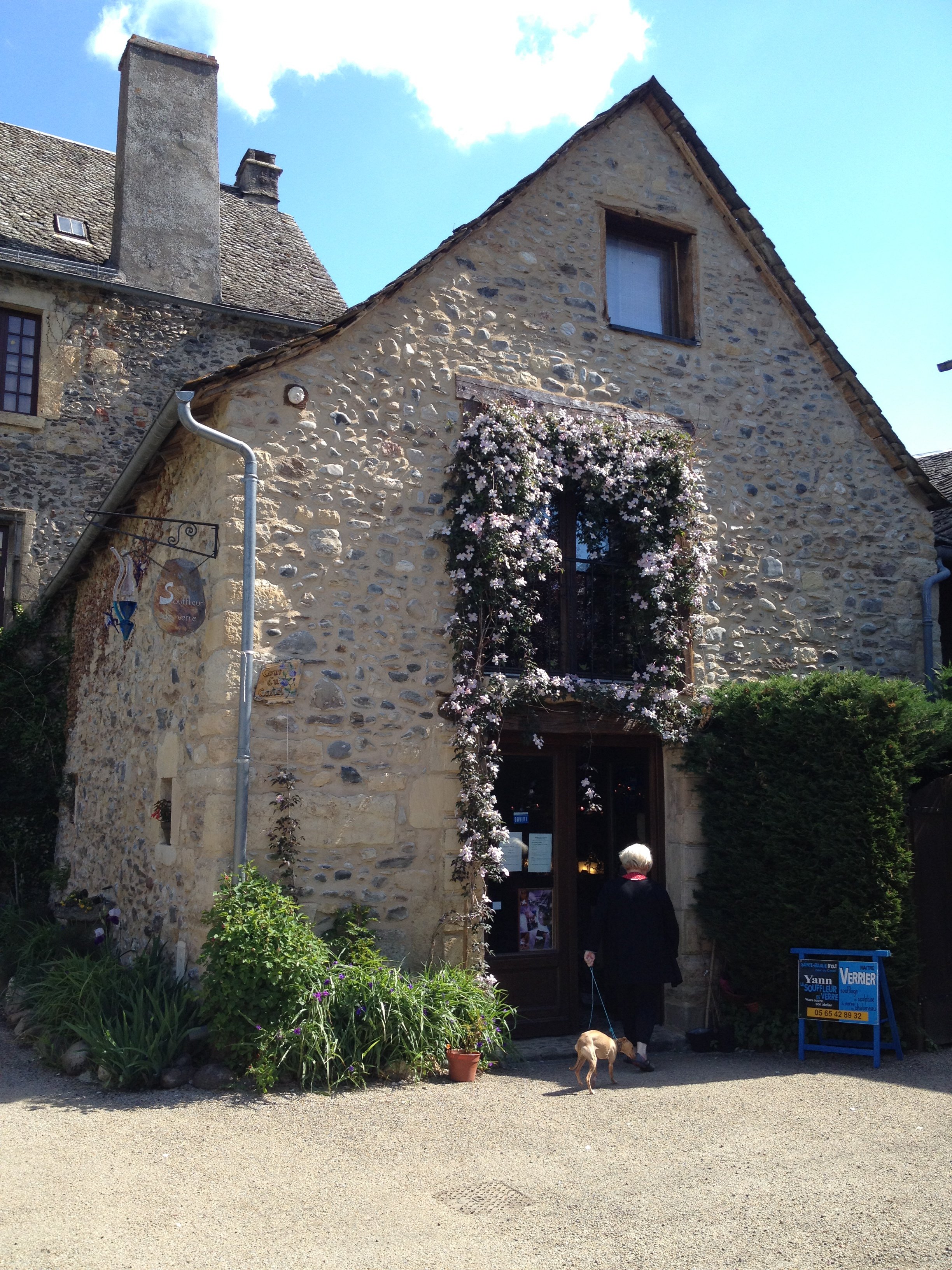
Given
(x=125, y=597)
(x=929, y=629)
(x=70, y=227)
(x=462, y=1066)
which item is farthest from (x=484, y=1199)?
(x=70, y=227)

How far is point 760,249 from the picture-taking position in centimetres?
959

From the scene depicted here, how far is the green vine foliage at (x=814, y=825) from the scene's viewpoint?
7.21 metres

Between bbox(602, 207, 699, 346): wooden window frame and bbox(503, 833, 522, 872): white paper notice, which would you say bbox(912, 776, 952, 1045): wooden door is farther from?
bbox(602, 207, 699, 346): wooden window frame

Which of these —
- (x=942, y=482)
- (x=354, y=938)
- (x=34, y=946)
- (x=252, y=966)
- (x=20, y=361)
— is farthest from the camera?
(x=942, y=482)

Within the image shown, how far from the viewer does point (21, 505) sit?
1198cm

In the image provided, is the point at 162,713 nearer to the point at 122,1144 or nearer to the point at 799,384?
the point at 122,1144

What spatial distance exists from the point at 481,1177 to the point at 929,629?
696 cm

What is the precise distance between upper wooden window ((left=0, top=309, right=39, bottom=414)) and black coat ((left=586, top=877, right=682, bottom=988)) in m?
8.90

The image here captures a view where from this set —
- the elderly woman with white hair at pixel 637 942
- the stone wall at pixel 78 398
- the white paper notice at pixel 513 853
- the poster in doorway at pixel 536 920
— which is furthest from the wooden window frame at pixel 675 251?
the stone wall at pixel 78 398

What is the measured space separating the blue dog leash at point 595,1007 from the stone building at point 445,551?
20cm

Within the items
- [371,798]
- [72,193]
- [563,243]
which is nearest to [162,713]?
[371,798]

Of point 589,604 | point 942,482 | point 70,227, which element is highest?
point 70,227

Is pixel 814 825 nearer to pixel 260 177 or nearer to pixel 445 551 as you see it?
pixel 445 551

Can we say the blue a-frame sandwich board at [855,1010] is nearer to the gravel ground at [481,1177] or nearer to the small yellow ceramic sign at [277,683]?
the gravel ground at [481,1177]
